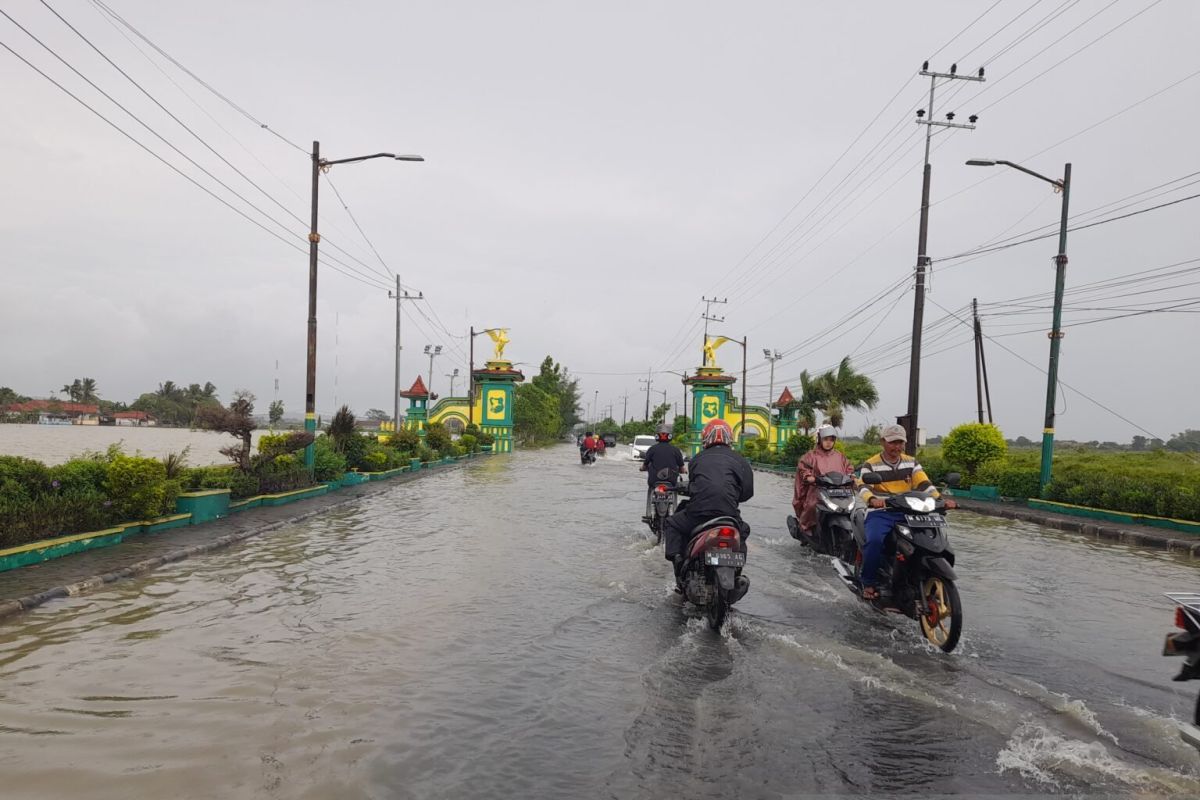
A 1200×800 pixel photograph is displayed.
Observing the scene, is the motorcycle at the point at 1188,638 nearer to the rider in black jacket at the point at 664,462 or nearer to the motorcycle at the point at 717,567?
the motorcycle at the point at 717,567

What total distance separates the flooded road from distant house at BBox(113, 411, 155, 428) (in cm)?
9048

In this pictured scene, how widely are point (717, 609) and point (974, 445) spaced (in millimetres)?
18826

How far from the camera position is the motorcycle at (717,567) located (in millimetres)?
6500

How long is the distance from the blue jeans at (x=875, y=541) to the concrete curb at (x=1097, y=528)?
8865mm

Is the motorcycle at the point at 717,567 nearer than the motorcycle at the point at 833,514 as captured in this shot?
Yes

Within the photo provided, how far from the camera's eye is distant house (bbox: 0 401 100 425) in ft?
264

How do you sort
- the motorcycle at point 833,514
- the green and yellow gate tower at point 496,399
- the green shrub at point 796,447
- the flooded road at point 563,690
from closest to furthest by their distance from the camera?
the flooded road at point 563,690, the motorcycle at point 833,514, the green shrub at point 796,447, the green and yellow gate tower at point 496,399

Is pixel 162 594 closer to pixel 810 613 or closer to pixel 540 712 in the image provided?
pixel 540 712

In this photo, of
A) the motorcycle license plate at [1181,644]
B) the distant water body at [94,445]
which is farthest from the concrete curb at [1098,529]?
the distant water body at [94,445]

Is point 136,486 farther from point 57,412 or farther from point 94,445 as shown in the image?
point 57,412

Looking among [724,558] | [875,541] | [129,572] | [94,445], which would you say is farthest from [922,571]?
[94,445]

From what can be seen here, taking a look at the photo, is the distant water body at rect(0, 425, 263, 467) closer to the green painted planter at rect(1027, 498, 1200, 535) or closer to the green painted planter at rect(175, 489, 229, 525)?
the green painted planter at rect(175, 489, 229, 525)

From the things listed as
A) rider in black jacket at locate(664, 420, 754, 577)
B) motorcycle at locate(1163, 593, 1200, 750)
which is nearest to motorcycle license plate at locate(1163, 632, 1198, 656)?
motorcycle at locate(1163, 593, 1200, 750)

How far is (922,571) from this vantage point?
21.4 ft
